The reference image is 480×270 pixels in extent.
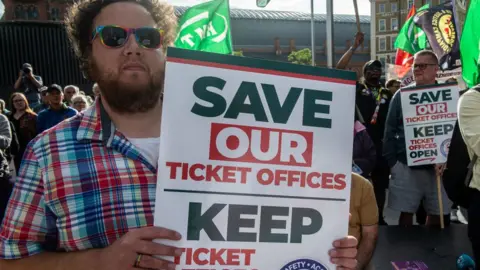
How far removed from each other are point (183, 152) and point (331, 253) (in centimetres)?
47

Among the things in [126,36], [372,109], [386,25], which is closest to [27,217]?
[126,36]

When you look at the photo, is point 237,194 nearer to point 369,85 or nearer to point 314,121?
point 314,121

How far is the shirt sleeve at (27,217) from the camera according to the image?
4.26 feet

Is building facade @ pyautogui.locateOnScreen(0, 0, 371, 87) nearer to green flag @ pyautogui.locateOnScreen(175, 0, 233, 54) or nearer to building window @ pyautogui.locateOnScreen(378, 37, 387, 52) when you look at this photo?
building window @ pyautogui.locateOnScreen(378, 37, 387, 52)

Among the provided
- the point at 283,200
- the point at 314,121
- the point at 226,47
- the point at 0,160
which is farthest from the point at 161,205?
the point at 226,47

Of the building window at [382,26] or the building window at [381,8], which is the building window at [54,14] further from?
the building window at [382,26]

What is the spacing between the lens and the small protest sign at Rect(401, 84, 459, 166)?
466 centimetres

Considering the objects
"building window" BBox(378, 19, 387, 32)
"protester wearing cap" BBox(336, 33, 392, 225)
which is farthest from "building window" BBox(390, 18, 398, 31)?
"protester wearing cap" BBox(336, 33, 392, 225)

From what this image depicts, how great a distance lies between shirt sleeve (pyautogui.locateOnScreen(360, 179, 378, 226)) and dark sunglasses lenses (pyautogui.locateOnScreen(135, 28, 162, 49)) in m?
1.59

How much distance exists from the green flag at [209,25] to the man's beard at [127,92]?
504cm

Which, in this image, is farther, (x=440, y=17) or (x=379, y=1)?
(x=379, y=1)

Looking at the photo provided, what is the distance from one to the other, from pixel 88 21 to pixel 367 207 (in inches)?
69.2

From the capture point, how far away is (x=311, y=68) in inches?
53.7

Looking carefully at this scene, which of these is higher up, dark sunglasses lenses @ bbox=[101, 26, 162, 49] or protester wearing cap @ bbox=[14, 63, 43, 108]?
protester wearing cap @ bbox=[14, 63, 43, 108]
